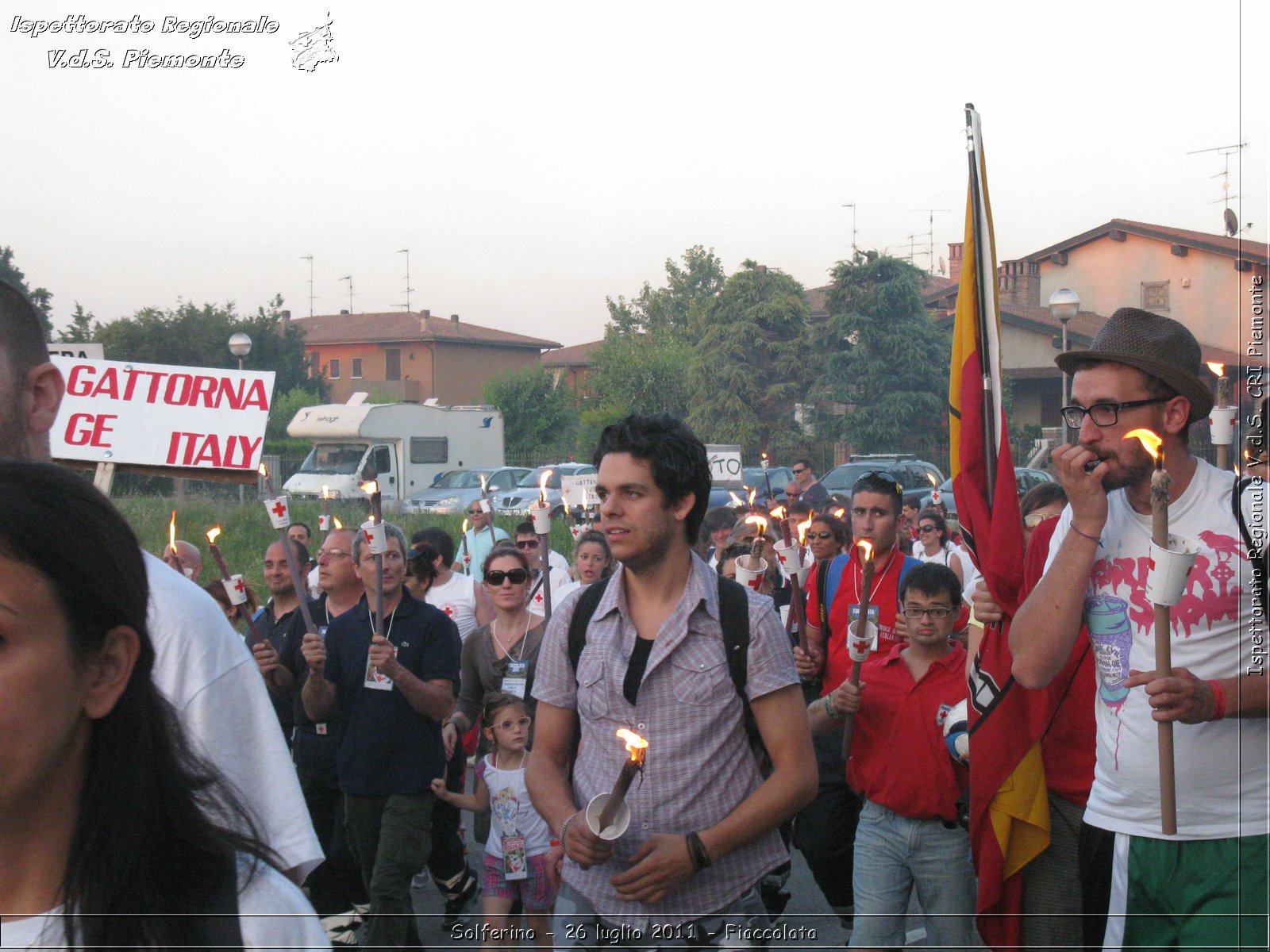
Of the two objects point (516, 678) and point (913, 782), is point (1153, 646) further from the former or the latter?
point (516, 678)

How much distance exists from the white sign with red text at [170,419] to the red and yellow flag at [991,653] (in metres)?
3.64

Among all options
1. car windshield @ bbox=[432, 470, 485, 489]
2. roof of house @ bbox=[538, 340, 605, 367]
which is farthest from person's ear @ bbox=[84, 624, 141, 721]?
roof of house @ bbox=[538, 340, 605, 367]

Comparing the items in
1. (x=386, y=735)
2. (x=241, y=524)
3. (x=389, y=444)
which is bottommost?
(x=386, y=735)

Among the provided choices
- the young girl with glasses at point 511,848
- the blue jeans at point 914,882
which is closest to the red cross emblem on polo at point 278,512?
the young girl with glasses at point 511,848

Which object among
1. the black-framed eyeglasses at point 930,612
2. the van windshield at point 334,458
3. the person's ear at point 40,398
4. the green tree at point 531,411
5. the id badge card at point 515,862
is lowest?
the id badge card at point 515,862

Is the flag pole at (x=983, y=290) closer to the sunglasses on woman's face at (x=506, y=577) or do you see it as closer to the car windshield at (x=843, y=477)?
the sunglasses on woman's face at (x=506, y=577)

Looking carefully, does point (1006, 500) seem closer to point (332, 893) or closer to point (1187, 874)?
point (1187, 874)

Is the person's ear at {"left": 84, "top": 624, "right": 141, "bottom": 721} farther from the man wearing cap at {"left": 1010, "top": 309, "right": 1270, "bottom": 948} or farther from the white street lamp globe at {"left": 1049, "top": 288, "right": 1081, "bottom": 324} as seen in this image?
the white street lamp globe at {"left": 1049, "top": 288, "right": 1081, "bottom": 324}

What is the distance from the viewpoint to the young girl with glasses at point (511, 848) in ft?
17.9

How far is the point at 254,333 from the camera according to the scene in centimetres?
4644

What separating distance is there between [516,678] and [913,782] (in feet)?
7.64

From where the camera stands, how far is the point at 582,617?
11.6 ft

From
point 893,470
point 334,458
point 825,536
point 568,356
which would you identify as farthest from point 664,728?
point 568,356

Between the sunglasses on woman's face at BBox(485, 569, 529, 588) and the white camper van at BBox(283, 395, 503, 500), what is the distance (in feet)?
67.4
